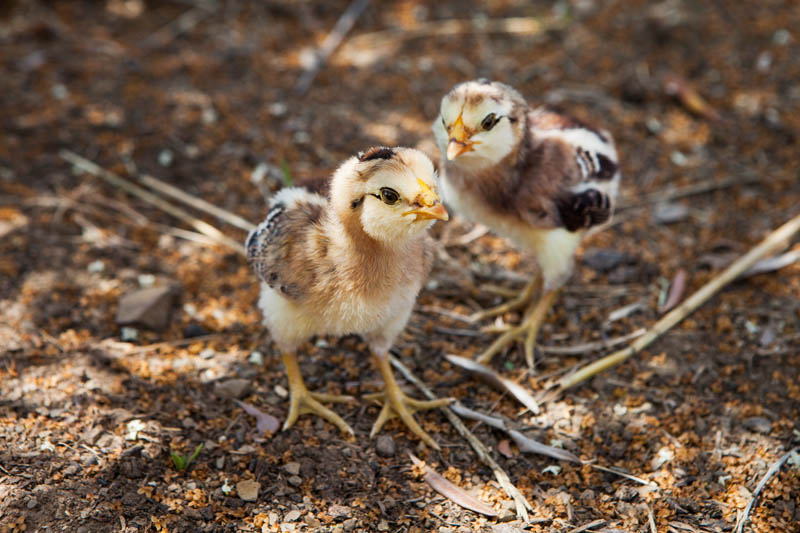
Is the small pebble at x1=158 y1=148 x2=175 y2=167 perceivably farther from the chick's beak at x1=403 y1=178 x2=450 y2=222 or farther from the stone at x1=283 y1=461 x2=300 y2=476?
the chick's beak at x1=403 y1=178 x2=450 y2=222

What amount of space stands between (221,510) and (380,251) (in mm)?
1112

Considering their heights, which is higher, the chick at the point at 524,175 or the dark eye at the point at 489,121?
the dark eye at the point at 489,121

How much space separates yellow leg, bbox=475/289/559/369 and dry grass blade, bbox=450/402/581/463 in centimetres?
36

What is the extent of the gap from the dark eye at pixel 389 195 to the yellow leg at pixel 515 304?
1.47 metres

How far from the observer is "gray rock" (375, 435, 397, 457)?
3021 millimetres

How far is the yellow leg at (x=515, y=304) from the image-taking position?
3805mm

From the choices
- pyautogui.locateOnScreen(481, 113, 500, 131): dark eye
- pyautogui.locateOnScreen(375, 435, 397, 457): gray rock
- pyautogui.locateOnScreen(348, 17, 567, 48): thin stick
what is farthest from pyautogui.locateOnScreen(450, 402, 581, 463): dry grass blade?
pyautogui.locateOnScreen(348, 17, 567, 48): thin stick

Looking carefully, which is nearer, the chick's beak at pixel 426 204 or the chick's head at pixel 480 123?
the chick's beak at pixel 426 204

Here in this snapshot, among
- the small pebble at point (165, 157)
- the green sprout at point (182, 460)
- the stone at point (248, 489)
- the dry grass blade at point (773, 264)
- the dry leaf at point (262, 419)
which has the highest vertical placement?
the small pebble at point (165, 157)

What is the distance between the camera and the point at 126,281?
151 inches

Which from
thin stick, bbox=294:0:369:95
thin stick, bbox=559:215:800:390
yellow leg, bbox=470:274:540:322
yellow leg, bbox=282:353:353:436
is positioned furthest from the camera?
thin stick, bbox=294:0:369:95

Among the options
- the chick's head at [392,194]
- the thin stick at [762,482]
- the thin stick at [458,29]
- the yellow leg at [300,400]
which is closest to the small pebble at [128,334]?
the yellow leg at [300,400]

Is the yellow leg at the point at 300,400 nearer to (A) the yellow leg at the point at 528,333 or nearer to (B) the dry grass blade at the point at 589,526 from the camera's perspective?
(A) the yellow leg at the point at 528,333

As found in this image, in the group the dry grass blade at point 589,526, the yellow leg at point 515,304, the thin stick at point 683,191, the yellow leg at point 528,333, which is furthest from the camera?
the thin stick at point 683,191
